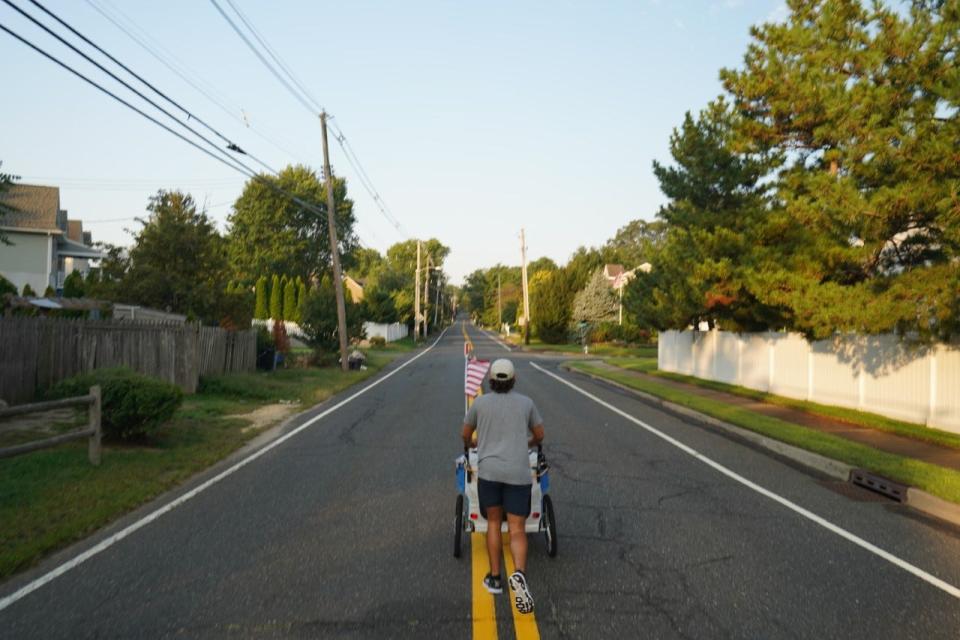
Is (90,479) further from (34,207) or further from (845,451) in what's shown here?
(34,207)

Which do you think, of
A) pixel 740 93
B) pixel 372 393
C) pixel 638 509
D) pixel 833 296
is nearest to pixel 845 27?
Answer: pixel 740 93

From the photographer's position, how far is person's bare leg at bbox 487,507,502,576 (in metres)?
5.58

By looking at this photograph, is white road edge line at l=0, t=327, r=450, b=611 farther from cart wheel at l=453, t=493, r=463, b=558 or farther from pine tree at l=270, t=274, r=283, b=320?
pine tree at l=270, t=274, r=283, b=320

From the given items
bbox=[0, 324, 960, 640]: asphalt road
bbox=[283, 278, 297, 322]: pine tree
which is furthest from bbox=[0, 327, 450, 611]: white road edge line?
bbox=[283, 278, 297, 322]: pine tree

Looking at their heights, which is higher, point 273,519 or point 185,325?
point 185,325

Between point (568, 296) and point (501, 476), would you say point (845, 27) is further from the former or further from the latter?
point (568, 296)

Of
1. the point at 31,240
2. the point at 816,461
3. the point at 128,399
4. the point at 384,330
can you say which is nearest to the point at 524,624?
the point at 128,399

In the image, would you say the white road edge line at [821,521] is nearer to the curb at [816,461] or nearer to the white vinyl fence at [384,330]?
the curb at [816,461]

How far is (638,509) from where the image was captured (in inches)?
330

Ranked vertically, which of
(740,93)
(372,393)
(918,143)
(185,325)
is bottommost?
(372,393)

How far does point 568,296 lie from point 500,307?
63161 millimetres

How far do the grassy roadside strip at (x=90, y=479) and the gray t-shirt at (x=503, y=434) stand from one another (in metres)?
3.80

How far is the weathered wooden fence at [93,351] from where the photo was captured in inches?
570

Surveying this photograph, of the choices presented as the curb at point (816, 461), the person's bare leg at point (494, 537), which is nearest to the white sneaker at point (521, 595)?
the person's bare leg at point (494, 537)
